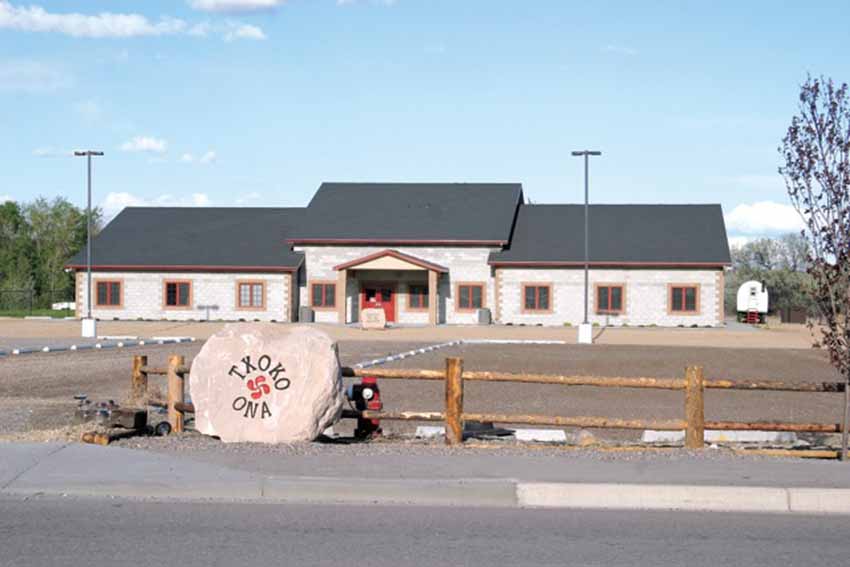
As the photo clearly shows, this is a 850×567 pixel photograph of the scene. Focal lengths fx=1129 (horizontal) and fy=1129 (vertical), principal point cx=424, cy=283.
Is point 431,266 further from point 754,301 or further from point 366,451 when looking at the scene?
point 366,451

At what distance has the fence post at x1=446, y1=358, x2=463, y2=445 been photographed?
12531 millimetres

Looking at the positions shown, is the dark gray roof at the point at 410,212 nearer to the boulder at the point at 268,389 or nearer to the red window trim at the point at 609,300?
the red window trim at the point at 609,300

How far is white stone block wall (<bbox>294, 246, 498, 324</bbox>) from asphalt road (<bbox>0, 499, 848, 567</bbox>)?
45.9 meters

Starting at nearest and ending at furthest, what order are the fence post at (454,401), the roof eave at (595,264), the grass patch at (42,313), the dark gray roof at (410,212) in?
1. the fence post at (454,401)
2. the roof eave at (595,264)
3. the dark gray roof at (410,212)
4. the grass patch at (42,313)

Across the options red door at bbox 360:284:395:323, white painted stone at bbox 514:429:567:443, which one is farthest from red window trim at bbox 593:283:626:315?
white painted stone at bbox 514:429:567:443

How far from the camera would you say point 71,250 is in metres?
94.6

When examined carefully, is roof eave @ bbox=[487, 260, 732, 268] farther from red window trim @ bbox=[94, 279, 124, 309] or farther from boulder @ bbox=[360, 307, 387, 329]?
red window trim @ bbox=[94, 279, 124, 309]

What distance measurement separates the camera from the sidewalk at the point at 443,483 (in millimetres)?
9805

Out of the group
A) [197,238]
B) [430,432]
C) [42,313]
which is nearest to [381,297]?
[197,238]

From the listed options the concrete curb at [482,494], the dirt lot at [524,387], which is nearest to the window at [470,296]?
the dirt lot at [524,387]

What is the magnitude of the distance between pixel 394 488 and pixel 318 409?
2.42 m

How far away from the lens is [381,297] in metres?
56.7

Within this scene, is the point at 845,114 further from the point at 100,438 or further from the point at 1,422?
the point at 1,422

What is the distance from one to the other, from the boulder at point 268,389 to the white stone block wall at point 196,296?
43.5m
